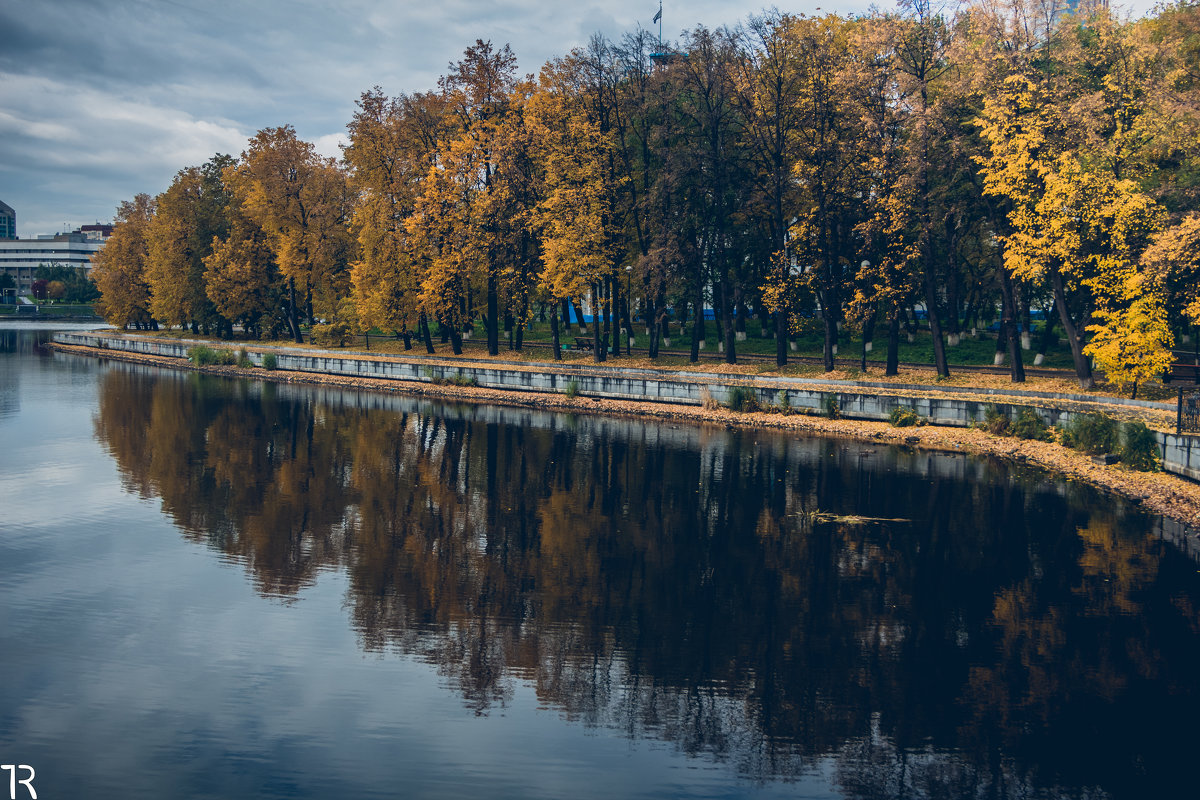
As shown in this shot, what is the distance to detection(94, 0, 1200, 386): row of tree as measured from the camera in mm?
36531

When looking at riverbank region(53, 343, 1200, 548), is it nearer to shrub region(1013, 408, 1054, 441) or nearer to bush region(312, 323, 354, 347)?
shrub region(1013, 408, 1054, 441)

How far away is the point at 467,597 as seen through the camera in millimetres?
17109

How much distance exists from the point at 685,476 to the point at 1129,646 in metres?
15.7

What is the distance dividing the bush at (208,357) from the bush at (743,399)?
43.6 meters

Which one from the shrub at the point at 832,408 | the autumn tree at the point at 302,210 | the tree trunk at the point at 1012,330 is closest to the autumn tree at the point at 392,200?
the autumn tree at the point at 302,210

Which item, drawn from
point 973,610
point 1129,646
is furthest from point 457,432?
point 1129,646

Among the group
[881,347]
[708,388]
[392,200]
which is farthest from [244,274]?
[881,347]

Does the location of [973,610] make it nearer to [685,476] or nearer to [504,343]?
[685,476]

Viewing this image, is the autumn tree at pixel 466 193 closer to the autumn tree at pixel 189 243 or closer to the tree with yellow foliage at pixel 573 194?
the tree with yellow foliage at pixel 573 194

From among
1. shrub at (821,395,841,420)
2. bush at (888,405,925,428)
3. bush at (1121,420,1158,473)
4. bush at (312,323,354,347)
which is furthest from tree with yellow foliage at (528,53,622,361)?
bush at (1121,420,1158,473)

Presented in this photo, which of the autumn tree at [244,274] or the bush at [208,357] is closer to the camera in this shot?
the bush at [208,357]

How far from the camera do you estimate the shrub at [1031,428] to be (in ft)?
109

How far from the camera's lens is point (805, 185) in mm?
45250

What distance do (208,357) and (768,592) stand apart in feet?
201
